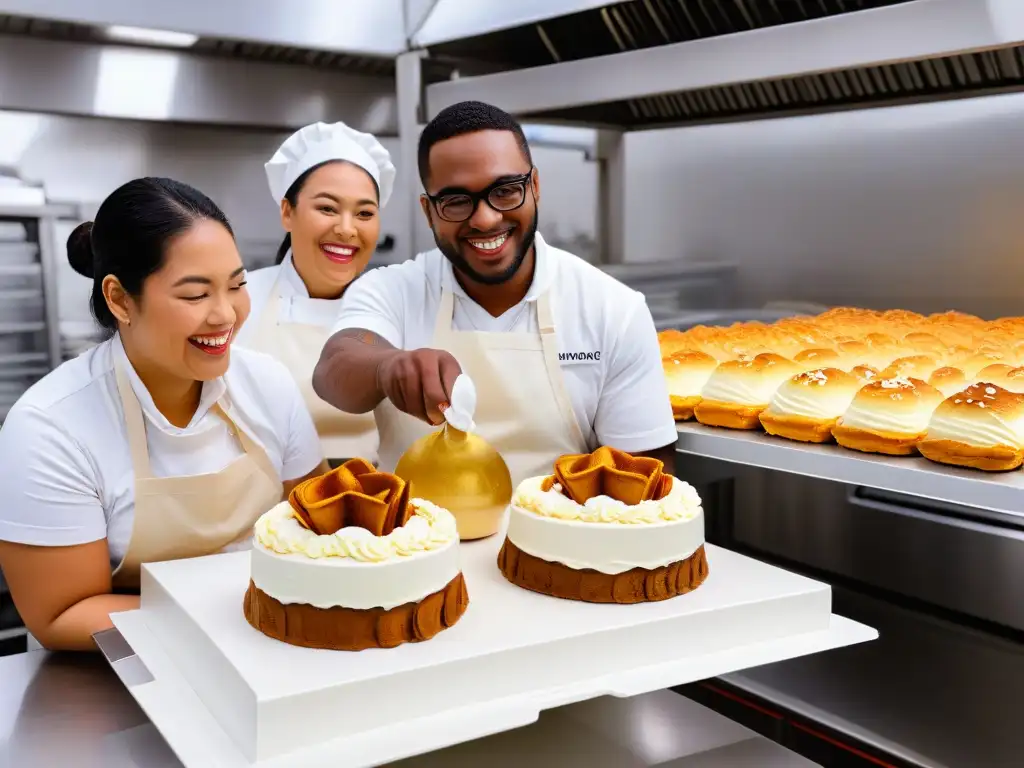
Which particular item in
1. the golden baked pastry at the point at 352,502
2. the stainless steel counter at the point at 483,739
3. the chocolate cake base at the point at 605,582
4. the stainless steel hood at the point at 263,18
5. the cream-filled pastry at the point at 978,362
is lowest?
the stainless steel counter at the point at 483,739

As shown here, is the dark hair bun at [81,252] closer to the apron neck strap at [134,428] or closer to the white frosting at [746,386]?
the apron neck strap at [134,428]

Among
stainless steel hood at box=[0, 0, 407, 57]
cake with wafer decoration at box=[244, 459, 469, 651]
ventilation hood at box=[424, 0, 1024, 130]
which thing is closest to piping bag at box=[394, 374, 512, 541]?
cake with wafer decoration at box=[244, 459, 469, 651]

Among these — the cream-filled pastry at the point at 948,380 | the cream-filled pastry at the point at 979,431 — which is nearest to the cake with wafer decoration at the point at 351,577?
the cream-filled pastry at the point at 979,431

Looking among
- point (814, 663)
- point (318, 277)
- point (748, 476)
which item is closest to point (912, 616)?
point (814, 663)

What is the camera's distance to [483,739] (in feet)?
3.73

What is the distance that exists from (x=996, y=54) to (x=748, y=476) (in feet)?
3.99

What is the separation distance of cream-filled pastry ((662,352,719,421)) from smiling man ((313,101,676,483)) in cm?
12

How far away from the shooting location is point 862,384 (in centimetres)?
171

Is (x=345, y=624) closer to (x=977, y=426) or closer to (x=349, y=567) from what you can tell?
(x=349, y=567)

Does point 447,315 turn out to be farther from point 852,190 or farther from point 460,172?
point 852,190

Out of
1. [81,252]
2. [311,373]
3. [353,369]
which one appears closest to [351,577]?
[353,369]

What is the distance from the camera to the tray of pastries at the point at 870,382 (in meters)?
1.43

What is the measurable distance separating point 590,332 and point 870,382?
0.51 metres

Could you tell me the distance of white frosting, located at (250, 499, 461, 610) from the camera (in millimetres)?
959
